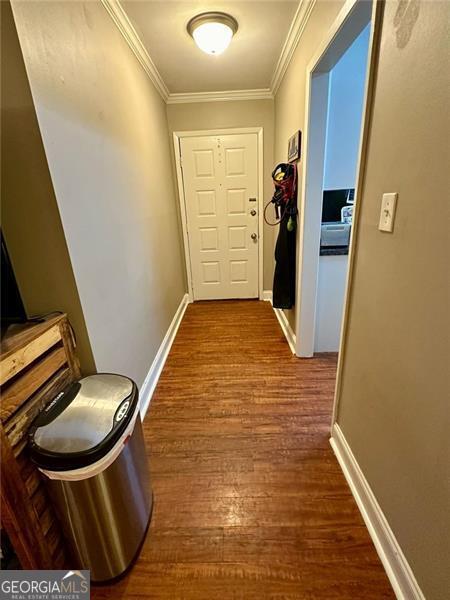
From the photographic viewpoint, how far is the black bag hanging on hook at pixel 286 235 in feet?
7.33

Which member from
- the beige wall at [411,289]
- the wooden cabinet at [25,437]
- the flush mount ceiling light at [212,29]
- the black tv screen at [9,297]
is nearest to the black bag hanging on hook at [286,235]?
the flush mount ceiling light at [212,29]

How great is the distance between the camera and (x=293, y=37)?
1969 millimetres

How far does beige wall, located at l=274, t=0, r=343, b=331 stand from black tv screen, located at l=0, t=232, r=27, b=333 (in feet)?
5.80

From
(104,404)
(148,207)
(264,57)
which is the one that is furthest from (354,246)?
(264,57)

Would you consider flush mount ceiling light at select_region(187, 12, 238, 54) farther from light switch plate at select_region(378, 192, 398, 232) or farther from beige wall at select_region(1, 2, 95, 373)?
light switch plate at select_region(378, 192, 398, 232)

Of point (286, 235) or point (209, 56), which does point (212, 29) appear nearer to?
point (209, 56)

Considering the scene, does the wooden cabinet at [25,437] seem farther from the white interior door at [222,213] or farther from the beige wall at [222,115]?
the beige wall at [222,115]

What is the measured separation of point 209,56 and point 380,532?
320 centimetres

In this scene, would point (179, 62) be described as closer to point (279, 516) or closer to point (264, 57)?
point (264, 57)

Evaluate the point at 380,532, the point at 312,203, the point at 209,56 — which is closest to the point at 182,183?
the point at 209,56

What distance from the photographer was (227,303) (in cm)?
369

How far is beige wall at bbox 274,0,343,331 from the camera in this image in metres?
1.46

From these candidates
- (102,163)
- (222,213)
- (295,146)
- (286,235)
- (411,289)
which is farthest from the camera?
(222,213)

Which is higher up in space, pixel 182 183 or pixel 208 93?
pixel 208 93
